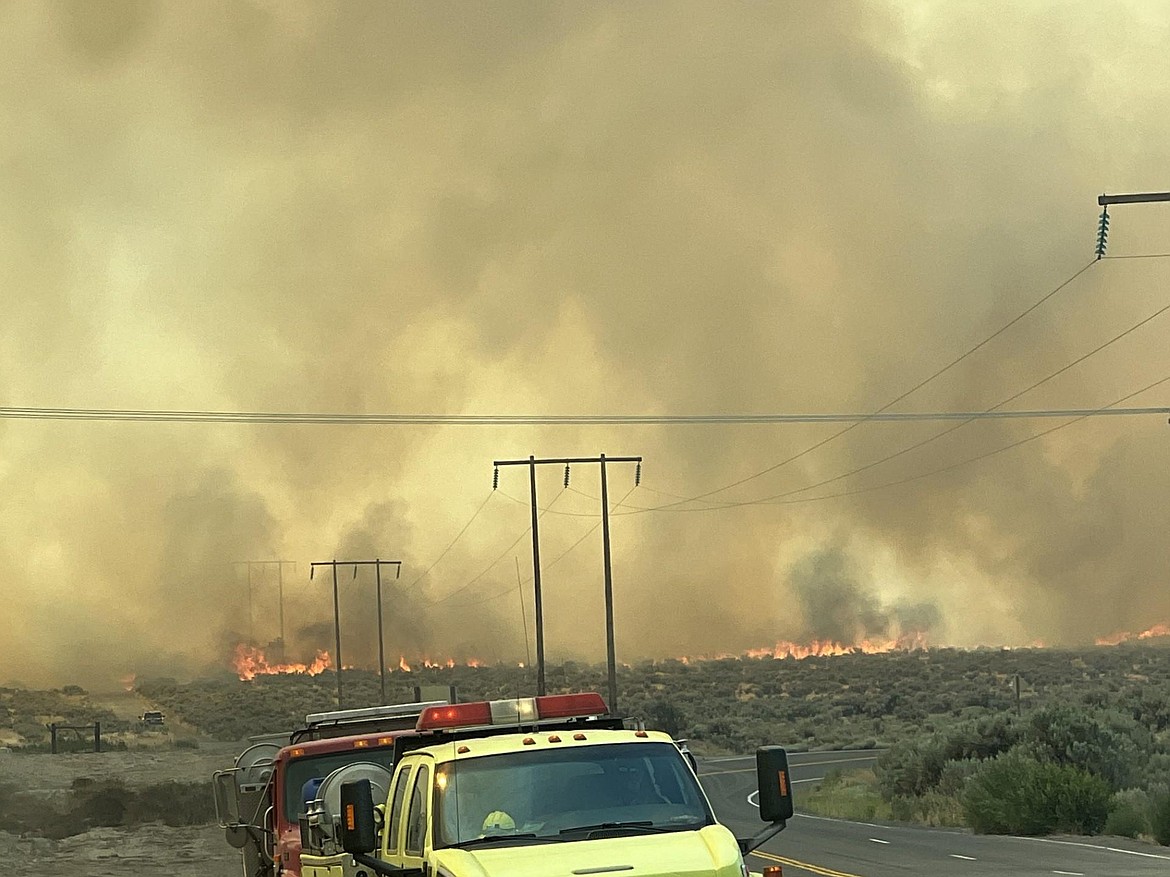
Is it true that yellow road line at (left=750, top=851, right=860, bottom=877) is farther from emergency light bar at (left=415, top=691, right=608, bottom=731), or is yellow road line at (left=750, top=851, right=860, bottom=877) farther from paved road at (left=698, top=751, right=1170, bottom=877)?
emergency light bar at (left=415, top=691, right=608, bottom=731)

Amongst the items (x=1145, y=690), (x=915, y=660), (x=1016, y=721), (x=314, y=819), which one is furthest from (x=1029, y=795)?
(x=915, y=660)

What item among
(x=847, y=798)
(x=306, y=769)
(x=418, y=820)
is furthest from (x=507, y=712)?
(x=847, y=798)

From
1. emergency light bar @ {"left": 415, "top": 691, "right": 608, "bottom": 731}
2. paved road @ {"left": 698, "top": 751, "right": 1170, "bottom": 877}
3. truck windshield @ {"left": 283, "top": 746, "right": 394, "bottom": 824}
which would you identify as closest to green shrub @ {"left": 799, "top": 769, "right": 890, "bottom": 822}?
paved road @ {"left": 698, "top": 751, "right": 1170, "bottom": 877}

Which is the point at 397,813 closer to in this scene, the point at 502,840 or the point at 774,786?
the point at 502,840

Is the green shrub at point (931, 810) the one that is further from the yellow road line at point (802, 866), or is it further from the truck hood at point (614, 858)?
the truck hood at point (614, 858)

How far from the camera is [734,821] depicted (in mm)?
42938

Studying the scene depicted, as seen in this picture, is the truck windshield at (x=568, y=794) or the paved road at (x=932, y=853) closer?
the truck windshield at (x=568, y=794)

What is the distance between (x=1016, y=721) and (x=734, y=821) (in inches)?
563

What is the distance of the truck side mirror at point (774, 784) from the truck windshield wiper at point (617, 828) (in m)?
0.66

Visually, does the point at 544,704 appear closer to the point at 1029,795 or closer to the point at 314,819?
the point at 314,819

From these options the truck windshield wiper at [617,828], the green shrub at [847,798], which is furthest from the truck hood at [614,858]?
the green shrub at [847,798]

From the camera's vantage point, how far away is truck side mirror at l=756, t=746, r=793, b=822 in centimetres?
1047

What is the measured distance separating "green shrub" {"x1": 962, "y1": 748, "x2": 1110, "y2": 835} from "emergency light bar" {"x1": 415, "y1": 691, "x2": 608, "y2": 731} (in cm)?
2750

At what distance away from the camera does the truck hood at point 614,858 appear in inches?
371
